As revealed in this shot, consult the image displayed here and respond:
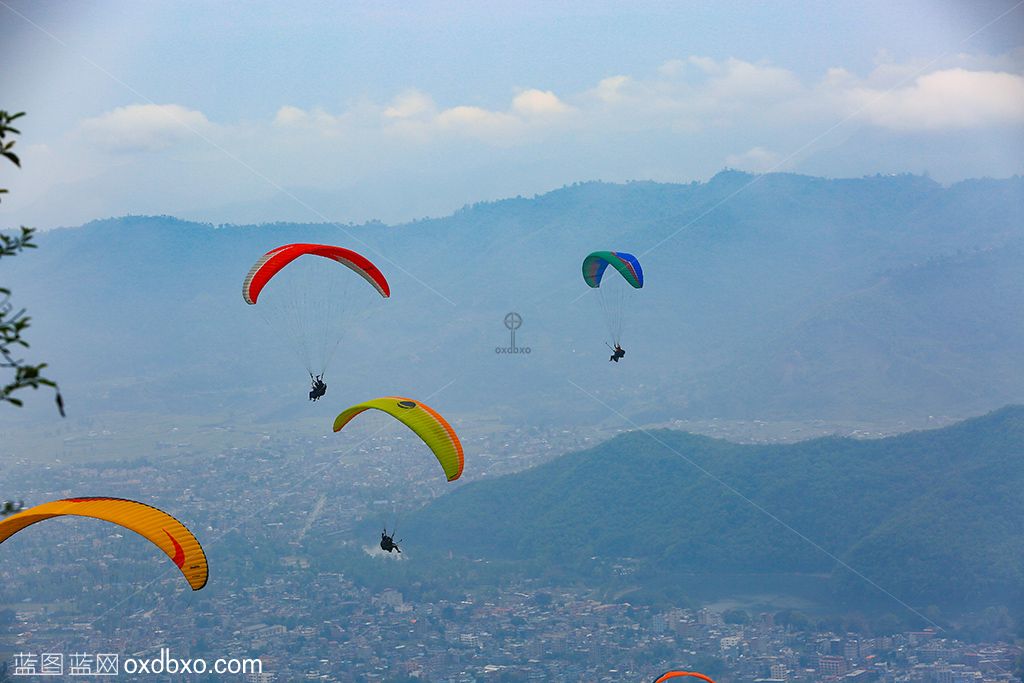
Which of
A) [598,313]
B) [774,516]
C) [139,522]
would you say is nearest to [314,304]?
[598,313]

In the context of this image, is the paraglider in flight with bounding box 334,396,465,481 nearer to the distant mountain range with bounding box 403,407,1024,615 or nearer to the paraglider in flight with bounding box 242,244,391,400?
the distant mountain range with bounding box 403,407,1024,615

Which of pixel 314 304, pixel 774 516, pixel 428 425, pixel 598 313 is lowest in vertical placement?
pixel 774 516

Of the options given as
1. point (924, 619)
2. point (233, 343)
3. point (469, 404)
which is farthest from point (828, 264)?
point (924, 619)

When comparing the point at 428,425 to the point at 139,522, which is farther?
the point at 428,425

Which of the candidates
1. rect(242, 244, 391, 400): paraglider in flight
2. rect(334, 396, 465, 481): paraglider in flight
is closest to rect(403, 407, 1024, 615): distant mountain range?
rect(242, 244, 391, 400): paraglider in flight

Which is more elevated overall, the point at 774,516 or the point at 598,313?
the point at 598,313

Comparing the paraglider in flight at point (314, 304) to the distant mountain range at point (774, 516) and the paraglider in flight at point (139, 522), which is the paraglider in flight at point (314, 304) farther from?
the paraglider in flight at point (139, 522)

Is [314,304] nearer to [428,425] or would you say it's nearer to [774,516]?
[774,516]
